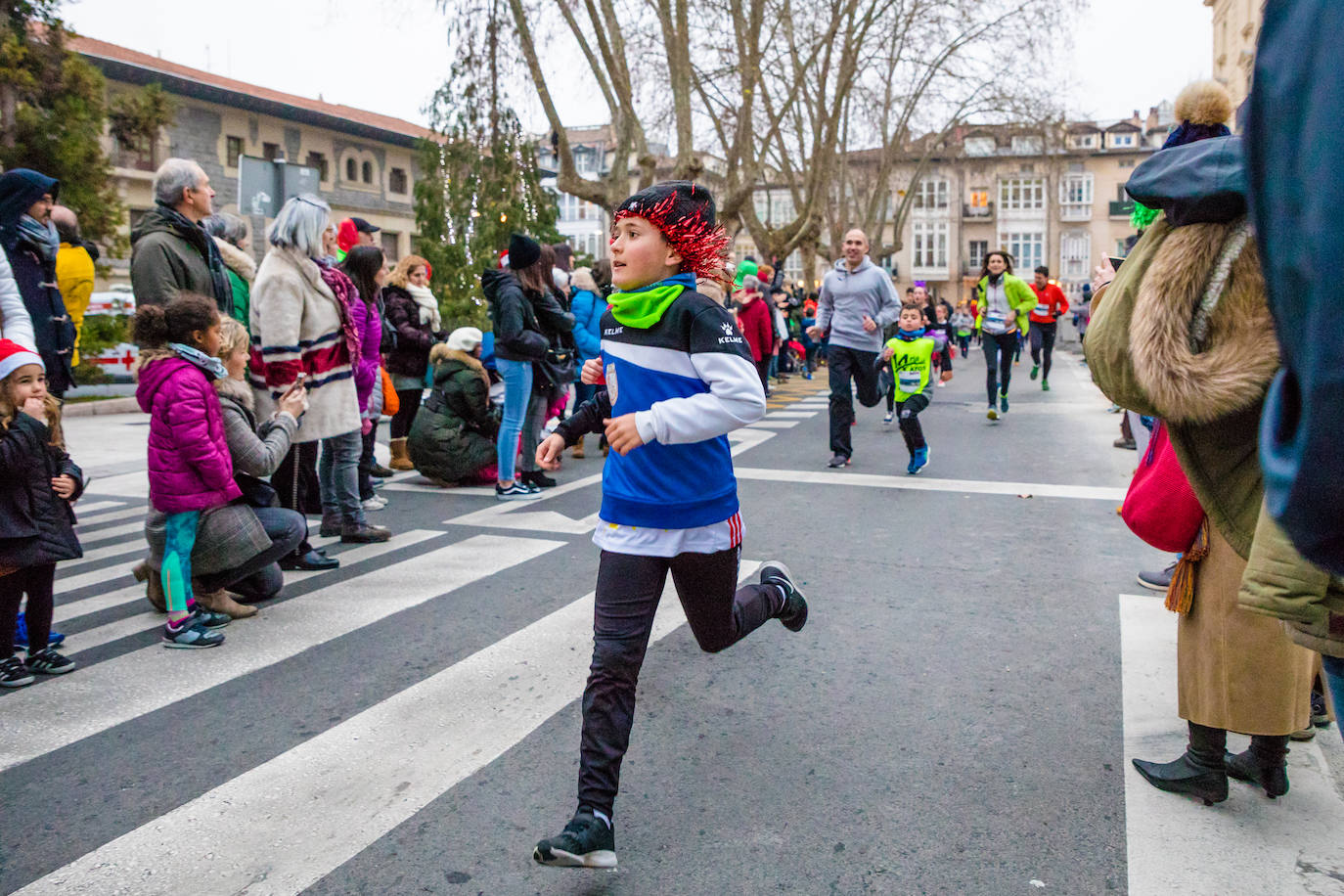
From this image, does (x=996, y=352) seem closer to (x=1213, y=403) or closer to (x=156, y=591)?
(x=156, y=591)

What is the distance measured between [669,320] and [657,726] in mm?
1453

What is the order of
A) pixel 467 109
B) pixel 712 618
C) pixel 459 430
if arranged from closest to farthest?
1. pixel 712 618
2. pixel 459 430
3. pixel 467 109

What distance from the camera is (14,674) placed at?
420 cm

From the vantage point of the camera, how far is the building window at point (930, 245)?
8269 centimetres

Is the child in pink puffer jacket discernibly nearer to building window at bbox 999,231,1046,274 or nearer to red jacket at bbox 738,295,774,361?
red jacket at bbox 738,295,774,361

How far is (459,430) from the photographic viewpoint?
8.81 m

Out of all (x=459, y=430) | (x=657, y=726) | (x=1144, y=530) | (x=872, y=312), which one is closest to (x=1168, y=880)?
(x=1144, y=530)

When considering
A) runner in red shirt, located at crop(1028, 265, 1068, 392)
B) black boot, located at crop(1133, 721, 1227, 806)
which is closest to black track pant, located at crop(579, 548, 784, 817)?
black boot, located at crop(1133, 721, 1227, 806)

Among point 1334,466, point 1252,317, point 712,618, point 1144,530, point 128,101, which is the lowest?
point 712,618

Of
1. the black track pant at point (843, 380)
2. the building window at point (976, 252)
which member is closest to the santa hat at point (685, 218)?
the black track pant at point (843, 380)

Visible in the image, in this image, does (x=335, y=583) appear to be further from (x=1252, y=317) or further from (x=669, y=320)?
(x=1252, y=317)

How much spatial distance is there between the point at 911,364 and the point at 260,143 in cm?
3556

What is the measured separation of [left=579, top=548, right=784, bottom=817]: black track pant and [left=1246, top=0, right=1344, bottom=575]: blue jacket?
189cm

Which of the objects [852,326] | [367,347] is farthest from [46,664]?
[852,326]
